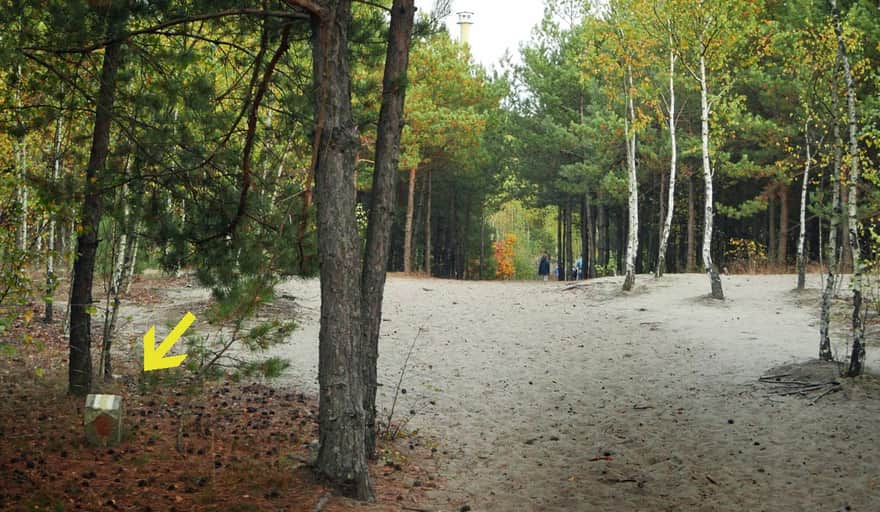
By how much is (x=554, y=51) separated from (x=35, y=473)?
37120 millimetres

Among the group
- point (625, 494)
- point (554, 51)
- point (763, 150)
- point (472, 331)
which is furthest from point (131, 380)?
point (554, 51)

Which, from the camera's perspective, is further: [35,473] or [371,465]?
[371,465]

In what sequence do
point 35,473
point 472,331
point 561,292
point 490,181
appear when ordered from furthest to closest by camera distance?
1. point 490,181
2. point 561,292
3. point 472,331
4. point 35,473

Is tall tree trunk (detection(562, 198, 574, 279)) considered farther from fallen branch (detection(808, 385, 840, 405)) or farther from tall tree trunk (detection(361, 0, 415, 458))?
tall tree trunk (detection(361, 0, 415, 458))

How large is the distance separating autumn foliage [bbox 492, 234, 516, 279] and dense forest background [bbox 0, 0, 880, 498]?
0.32 m

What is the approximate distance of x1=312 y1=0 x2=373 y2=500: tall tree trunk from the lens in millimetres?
6945

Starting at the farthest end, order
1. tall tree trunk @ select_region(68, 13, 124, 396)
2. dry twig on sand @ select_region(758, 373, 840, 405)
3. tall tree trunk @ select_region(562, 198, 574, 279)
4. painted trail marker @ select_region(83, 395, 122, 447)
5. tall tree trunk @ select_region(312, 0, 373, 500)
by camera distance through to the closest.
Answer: tall tree trunk @ select_region(562, 198, 574, 279), dry twig on sand @ select_region(758, 373, 840, 405), tall tree trunk @ select_region(68, 13, 124, 396), painted trail marker @ select_region(83, 395, 122, 447), tall tree trunk @ select_region(312, 0, 373, 500)

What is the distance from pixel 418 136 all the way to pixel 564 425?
2389 centimetres

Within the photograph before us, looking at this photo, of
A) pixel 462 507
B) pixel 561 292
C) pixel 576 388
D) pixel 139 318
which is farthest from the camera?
pixel 561 292

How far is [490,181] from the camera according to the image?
45.4 metres

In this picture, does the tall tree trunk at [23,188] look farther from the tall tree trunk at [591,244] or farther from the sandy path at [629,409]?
the tall tree trunk at [591,244]

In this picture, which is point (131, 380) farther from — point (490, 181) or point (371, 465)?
point (490, 181)

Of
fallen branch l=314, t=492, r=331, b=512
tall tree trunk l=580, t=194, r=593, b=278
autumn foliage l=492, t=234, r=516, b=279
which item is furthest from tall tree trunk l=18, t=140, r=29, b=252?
autumn foliage l=492, t=234, r=516, b=279

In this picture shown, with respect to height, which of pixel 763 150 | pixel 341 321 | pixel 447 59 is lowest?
pixel 341 321
